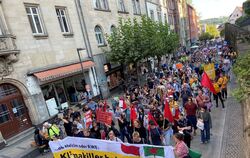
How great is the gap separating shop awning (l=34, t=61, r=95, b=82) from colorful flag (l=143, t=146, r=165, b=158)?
1035cm

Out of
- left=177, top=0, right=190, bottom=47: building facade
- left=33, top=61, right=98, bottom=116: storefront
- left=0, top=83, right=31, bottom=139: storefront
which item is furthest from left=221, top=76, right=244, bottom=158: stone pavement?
left=177, top=0, right=190, bottom=47: building facade

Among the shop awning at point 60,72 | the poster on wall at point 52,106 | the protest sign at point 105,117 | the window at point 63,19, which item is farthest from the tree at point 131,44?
the protest sign at point 105,117

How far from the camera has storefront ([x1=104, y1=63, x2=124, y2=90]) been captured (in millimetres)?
22500

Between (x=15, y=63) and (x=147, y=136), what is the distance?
9053 mm

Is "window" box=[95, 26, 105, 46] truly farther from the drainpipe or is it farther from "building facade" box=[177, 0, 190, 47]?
"building facade" box=[177, 0, 190, 47]

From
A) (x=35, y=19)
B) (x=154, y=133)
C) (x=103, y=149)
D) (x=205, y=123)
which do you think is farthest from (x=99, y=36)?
(x=103, y=149)

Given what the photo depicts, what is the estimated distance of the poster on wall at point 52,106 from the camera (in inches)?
627

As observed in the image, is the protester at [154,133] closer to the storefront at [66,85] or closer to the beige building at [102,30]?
the storefront at [66,85]

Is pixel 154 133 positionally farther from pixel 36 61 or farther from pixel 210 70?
pixel 36 61

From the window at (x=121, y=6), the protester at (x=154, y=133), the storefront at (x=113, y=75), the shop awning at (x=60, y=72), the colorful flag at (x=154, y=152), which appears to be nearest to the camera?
the colorful flag at (x=154, y=152)

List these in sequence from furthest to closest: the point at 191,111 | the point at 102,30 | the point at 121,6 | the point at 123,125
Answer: the point at 121,6 → the point at 102,30 → the point at 123,125 → the point at 191,111

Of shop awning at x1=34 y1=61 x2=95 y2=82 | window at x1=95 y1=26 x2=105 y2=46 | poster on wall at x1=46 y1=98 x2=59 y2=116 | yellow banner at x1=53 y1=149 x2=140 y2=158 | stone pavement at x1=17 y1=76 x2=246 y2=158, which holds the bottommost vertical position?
stone pavement at x1=17 y1=76 x2=246 y2=158

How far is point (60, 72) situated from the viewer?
1602 centimetres

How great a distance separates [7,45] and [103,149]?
9726 millimetres
